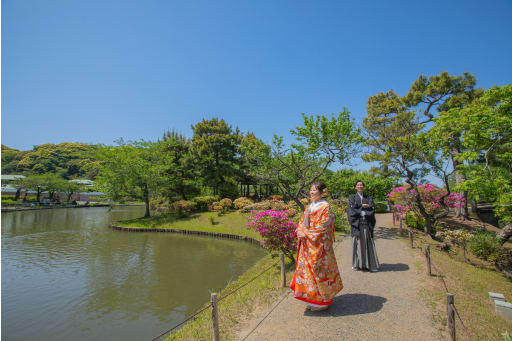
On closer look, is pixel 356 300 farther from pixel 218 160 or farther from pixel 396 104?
pixel 218 160

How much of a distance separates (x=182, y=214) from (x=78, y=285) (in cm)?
1387

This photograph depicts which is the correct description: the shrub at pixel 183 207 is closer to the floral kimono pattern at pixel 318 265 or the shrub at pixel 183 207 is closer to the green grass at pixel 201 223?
the green grass at pixel 201 223

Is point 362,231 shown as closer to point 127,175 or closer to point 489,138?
point 489,138

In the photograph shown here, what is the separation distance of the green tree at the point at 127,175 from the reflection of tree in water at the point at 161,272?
24.4 feet

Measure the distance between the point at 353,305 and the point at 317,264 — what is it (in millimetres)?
1166

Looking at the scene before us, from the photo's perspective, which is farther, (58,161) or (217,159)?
(58,161)

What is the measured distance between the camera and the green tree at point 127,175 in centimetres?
2117

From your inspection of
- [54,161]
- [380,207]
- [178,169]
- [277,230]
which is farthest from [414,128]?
[54,161]

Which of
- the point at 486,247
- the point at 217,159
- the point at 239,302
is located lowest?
the point at 239,302

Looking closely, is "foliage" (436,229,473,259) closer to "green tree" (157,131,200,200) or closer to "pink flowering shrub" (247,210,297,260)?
"pink flowering shrub" (247,210,297,260)

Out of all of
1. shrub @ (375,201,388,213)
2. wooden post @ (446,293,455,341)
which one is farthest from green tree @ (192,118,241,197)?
wooden post @ (446,293,455,341)

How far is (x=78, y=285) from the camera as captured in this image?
7848mm

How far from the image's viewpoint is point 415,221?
1347 centimetres

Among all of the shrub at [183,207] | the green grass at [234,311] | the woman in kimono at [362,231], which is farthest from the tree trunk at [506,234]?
the shrub at [183,207]
